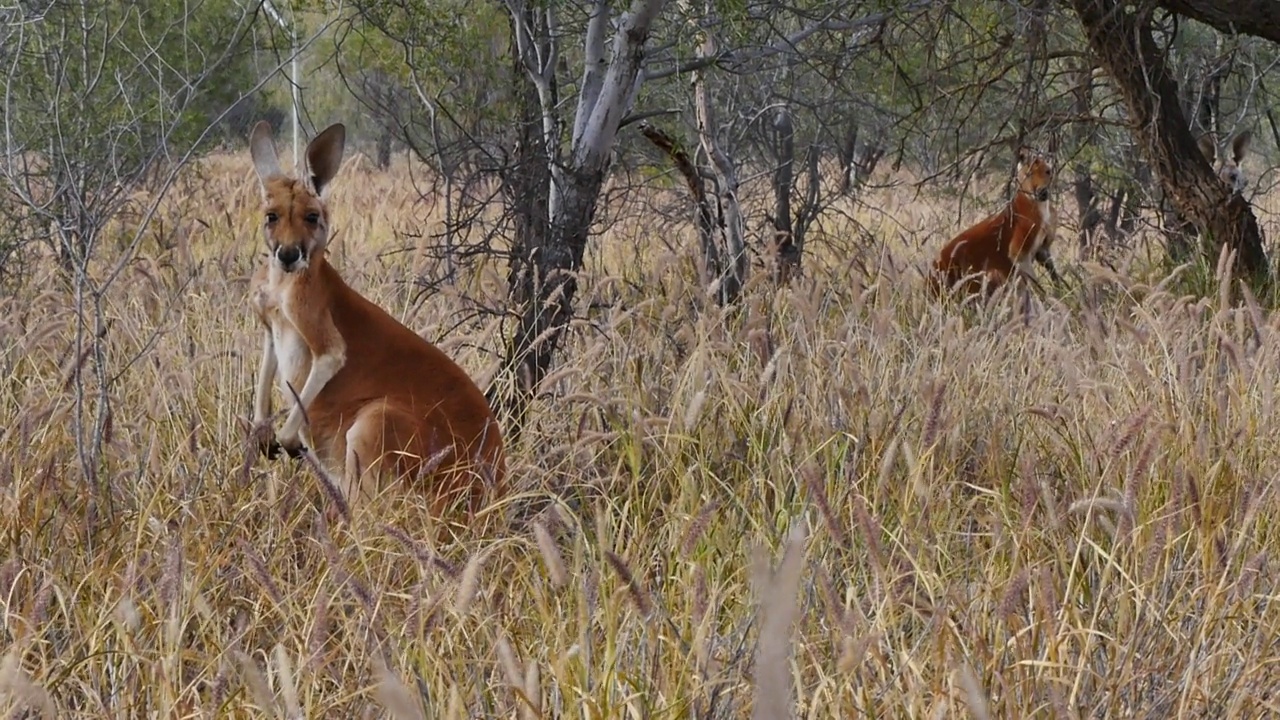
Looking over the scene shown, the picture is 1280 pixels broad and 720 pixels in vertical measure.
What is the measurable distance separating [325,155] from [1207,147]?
548 cm

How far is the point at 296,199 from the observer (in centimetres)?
395

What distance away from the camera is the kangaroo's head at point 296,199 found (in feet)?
12.8

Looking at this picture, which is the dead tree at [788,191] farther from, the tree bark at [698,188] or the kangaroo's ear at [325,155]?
the kangaroo's ear at [325,155]

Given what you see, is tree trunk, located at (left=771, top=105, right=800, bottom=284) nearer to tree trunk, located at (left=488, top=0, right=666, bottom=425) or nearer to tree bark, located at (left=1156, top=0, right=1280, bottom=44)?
tree bark, located at (left=1156, top=0, right=1280, bottom=44)

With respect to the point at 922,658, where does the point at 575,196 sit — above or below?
above

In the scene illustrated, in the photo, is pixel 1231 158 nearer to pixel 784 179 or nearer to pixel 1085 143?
pixel 1085 143

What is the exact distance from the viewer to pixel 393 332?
4027 millimetres

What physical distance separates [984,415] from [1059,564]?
143 centimetres

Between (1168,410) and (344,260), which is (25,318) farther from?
(1168,410)

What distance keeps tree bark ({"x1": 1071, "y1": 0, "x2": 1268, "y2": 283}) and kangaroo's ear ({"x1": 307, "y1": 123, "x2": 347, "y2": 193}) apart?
4.47 meters

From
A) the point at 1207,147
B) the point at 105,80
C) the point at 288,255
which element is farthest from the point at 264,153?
the point at 105,80

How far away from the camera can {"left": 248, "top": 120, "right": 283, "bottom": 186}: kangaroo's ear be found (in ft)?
13.2

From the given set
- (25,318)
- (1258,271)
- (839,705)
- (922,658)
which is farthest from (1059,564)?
(1258,271)

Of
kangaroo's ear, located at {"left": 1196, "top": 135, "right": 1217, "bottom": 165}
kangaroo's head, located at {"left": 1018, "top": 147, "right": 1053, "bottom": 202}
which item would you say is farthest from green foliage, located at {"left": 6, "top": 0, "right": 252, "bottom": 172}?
kangaroo's ear, located at {"left": 1196, "top": 135, "right": 1217, "bottom": 165}
